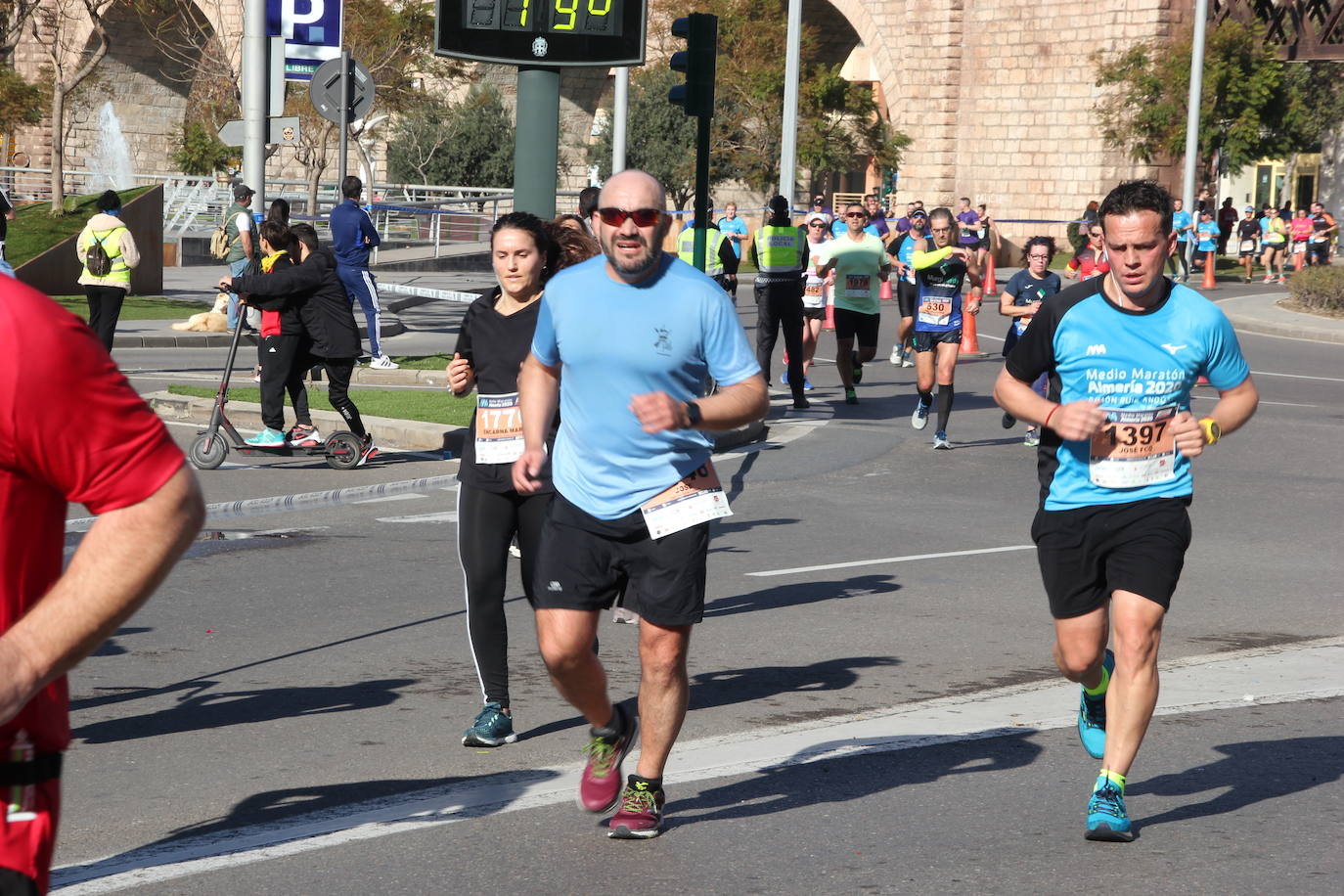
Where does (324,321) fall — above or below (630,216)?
below

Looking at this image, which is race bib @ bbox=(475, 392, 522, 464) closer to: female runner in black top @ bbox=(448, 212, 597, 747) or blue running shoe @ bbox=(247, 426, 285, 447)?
female runner in black top @ bbox=(448, 212, 597, 747)

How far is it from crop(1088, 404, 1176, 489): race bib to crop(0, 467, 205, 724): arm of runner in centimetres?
336

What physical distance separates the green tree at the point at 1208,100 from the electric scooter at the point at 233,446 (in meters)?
31.6

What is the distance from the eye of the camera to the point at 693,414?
185 inches

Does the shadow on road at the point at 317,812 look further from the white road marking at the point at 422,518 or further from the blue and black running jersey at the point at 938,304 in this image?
the blue and black running jersey at the point at 938,304

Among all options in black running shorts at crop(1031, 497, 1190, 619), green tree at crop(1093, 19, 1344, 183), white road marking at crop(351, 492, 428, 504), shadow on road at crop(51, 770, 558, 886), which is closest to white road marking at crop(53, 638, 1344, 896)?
shadow on road at crop(51, 770, 558, 886)

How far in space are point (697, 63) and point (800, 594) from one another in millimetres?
5677

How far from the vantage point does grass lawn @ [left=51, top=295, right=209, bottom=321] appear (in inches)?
952

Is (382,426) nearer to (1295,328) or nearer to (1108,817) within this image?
(1108,817)

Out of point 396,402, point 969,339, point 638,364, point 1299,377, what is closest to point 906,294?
point 969,339

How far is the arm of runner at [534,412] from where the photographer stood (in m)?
5.25

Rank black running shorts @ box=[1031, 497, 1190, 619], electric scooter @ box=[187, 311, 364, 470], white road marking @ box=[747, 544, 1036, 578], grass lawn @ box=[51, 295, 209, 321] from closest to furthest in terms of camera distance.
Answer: black running shorts @ box=[1031, 497, 1190, 619] → white road marking @ box=[747, 544, 1036, 578] → electric scooter @ box=[187, 311, 364, 470] → grass lawn @ box=[51, 295, 209, 321]

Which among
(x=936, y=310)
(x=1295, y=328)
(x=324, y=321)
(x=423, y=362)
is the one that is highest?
(x=936, y=310)

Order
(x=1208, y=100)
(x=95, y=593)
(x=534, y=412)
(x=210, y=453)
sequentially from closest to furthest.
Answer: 1. (x=95, y=593)
2. (x=534, y=412)
3. (x=210, y=453)
4. (x=1208, y=100)
